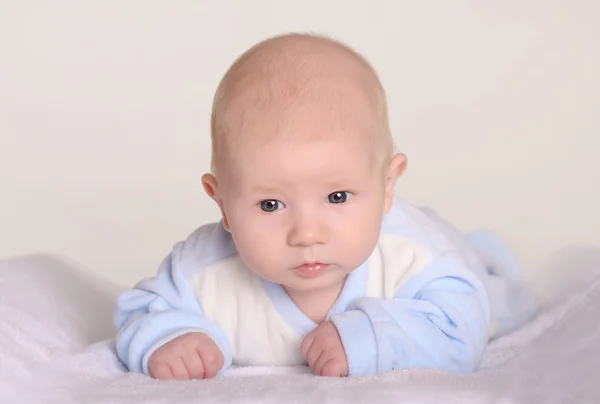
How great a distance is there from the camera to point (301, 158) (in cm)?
197

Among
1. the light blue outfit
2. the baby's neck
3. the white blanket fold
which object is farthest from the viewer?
the baby's neck

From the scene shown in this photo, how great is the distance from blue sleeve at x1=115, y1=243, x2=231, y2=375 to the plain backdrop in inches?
50.3

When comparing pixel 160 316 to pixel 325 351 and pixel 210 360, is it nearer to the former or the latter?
pixel 210 360

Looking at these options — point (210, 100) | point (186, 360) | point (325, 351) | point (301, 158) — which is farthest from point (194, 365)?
point (210, 100)

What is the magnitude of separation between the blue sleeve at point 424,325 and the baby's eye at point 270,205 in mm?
255

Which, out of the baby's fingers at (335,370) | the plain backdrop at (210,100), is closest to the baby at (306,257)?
the baby's fingers at (335,370)

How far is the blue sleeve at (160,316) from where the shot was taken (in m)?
2.22

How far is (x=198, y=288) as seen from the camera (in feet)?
7.75

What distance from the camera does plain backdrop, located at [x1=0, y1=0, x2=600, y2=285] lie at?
12.3 ft

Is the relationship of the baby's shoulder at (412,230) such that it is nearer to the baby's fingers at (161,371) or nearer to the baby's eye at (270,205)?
the baby's eye at (270,205)

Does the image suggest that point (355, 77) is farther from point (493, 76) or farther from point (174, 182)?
point (493, 76)

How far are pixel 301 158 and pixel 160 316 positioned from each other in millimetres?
507

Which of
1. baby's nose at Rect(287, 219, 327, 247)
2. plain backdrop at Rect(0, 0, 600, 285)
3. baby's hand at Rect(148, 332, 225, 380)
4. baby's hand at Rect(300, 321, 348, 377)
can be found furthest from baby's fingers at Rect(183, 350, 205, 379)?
plain backdrop at Rect(0, 0, 600, 285)

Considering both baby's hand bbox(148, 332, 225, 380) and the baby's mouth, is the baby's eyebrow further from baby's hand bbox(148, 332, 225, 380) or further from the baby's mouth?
baby's hand bbox(148, 332, 225, 380)
